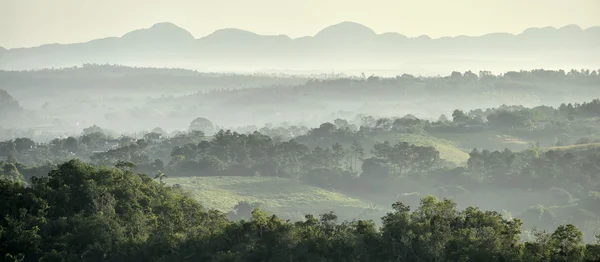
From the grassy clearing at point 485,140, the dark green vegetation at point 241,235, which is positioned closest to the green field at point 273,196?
the grassy clearing at point 485,140

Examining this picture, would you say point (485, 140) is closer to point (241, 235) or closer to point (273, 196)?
point (273, 196)

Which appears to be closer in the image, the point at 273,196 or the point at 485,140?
the point at 273,196

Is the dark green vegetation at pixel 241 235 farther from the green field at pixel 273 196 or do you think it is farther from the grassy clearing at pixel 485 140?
the grassy clearing at pixel 485 140

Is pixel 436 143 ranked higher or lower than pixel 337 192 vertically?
higher

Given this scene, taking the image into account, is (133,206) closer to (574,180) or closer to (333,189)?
(333,189)

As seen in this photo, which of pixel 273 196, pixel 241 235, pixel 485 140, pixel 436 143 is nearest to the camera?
pixel 241 235

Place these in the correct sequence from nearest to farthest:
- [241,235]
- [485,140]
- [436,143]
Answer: [241,235]
[436,143]
[485,140]

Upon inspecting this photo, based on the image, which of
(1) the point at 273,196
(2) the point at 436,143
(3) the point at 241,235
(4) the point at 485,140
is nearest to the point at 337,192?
(1) the point at 273,196
